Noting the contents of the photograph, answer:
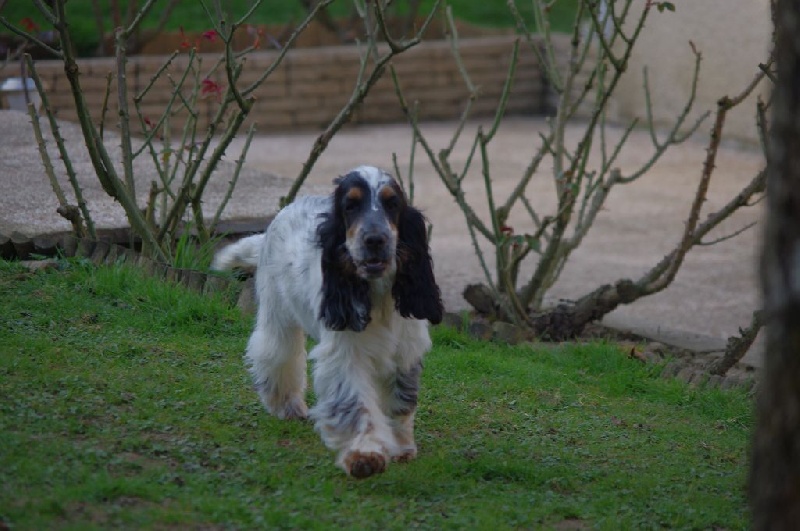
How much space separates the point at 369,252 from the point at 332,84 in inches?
608

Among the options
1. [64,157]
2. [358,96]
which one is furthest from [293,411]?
[64,157]

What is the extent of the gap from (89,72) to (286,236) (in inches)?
530

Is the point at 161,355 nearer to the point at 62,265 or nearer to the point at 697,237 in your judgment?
the point at 62,265

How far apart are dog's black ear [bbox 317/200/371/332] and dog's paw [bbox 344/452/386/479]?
0.51 m

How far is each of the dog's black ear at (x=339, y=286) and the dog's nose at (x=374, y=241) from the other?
0.13 metres

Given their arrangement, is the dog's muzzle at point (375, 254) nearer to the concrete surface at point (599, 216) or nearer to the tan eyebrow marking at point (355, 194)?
the tan eyebrow marking at point (355, 194)

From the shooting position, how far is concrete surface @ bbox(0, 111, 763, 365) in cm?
869

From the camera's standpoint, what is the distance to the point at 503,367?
6.52 m

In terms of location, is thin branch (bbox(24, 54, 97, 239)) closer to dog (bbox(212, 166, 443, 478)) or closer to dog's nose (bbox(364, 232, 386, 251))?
dog (bbox(212, 166, 443, 478))

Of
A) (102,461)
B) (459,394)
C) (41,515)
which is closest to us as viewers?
(41,515)

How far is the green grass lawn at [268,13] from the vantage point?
22547 millimetres

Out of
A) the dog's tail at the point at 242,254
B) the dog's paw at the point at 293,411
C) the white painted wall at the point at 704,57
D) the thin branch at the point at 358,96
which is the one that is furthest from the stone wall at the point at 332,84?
the dog's paw at the point at 293,411

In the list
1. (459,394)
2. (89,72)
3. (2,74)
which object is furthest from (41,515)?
(89,72)

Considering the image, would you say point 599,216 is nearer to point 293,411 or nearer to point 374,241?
point 293,411
